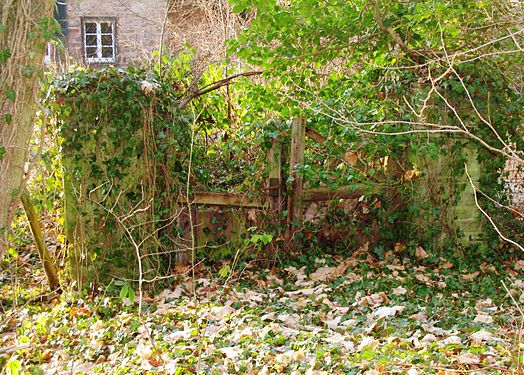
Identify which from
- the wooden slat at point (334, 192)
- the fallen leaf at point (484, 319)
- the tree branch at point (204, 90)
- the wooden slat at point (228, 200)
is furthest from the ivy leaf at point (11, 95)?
the fallen leaf at point (484, 319)

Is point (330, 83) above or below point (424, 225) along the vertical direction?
above

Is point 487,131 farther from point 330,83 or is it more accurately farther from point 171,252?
point 171,252

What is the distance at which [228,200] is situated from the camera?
6934 millimetres

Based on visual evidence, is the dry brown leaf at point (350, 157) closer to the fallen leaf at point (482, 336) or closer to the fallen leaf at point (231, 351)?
the fallen leaf at point (482, 336)

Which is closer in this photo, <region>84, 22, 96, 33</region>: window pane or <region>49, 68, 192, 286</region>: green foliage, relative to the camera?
<region>49, 68, 192, 286</region>: green foliage

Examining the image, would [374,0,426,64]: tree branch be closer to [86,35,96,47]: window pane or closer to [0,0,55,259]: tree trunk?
[0,0,55,259]: tree trunk

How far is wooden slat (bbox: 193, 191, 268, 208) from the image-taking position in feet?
22.6

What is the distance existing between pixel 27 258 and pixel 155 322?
280 centimetres

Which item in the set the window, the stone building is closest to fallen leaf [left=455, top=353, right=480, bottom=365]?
the stone building

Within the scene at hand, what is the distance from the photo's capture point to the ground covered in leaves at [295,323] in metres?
4.03

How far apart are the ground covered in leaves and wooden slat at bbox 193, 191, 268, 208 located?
67 centimetres

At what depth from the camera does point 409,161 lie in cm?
714

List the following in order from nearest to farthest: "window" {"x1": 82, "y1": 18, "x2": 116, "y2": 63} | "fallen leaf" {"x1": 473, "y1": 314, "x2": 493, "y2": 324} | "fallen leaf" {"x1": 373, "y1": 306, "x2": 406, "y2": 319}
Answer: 1. "fallen leaf" {"x1": 473, "y1": 314, "x2": 493, "y2": 324}
2. "fallen leaf" {"x1": 373, "y1": 306, "x2": 406, "y2": 319}
3. "window" {"x1": 82, "y1": 18, "x2": 116, "y2": 63}

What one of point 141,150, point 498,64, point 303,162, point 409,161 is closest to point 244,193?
point 303,162
